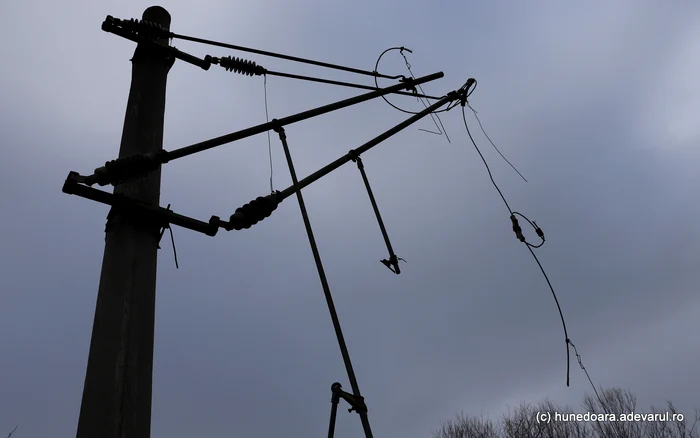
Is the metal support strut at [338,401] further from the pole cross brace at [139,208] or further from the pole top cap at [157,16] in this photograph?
the pole top cap at [157,16]

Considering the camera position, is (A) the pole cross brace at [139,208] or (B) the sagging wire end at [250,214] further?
(B) the sagging wire end at [250,214]

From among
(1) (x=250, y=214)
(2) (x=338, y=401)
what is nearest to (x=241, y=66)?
(1) (x=250, y=214)

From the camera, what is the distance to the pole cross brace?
363cm

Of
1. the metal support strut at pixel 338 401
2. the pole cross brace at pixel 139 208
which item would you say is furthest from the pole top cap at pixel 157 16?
the metal support strut at pixel 338 401

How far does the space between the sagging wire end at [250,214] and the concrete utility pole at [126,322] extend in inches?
18.7

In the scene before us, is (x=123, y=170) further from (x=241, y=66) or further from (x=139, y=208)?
(x=241, y=66)

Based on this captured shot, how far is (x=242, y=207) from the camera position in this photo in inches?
161

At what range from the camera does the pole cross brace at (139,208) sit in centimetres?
363

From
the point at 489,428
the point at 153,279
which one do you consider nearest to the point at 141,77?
the point at 153,279

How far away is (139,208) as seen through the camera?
12.4 feet

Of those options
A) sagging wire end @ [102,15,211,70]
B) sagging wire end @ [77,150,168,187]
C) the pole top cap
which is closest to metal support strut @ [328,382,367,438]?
sagging wire end @ [77,150,168,187]

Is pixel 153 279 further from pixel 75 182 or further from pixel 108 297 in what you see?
pixel 75 182

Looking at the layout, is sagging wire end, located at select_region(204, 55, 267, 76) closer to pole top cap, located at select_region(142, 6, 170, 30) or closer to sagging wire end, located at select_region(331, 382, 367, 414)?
pole top cap, located at select_region(142, 6, 170, 30)

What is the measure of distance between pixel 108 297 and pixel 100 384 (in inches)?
20.0
